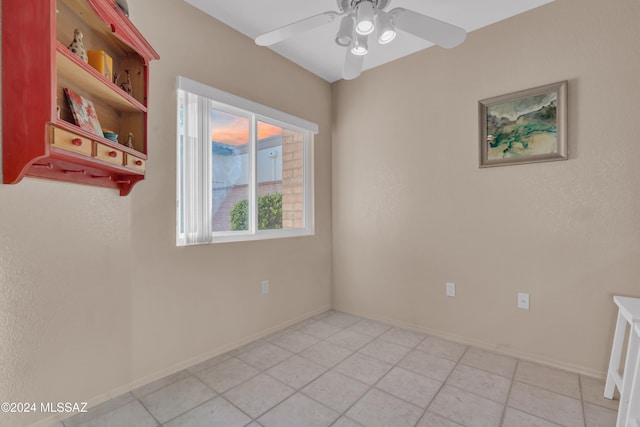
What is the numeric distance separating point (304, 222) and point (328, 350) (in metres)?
1.24

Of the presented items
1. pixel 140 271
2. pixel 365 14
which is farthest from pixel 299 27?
pixel 140 271

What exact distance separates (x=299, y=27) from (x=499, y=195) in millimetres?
1794

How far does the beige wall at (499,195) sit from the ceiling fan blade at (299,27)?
1.35 meters

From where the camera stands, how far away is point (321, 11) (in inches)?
81.9

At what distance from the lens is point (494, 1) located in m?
2.01

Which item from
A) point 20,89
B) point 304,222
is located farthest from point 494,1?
point 20,89

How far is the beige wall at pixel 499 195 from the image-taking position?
6.08 ft

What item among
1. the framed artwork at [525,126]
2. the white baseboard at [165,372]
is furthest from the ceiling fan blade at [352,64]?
the white baseboard at [165,372]

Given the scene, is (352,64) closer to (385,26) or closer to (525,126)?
(385,26)

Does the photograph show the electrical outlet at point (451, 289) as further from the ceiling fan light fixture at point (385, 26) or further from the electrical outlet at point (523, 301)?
the ceiling fan light fixture at point (385, 26)

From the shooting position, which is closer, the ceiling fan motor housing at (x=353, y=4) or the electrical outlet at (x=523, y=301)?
the ceiling fan motor housing at (x=353, y=4)

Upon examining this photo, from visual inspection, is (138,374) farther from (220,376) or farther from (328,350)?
(328,350)

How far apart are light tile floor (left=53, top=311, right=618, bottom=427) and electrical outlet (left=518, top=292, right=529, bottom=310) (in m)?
0.38

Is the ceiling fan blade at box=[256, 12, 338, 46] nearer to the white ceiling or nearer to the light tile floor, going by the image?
the white ceiling
